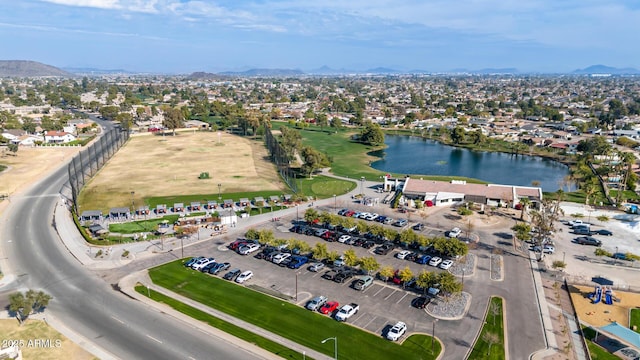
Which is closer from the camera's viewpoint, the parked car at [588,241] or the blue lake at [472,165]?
the parked car at [588,241]

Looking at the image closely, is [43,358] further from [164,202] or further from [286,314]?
[164,202]

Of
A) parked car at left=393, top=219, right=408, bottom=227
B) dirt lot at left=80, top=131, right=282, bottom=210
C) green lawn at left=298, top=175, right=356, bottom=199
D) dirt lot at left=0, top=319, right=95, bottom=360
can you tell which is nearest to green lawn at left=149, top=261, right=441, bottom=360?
dirt lot at left=0, top=319, right=95, bottom=360

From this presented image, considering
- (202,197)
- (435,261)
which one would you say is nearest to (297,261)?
(435,261)

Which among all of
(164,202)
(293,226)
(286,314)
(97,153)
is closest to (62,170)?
(97,153)

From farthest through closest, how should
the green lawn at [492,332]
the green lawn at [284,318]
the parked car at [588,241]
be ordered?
the parked car at [588,241] < the green lawn at [284,318] < the green lawn at [492,332]

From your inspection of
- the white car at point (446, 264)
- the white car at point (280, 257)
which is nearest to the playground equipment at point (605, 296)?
the white car at point (446, 264)

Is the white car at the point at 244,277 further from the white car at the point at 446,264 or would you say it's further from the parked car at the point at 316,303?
the white car at the point at 446,264

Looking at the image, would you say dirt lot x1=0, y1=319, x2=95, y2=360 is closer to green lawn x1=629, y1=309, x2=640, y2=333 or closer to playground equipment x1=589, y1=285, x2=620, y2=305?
playground equipment x1=589, y1=285, x2=620, y2=305

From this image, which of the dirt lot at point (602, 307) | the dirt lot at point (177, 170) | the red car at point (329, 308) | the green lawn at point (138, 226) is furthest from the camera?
the dirt lot at point (177, 170)
